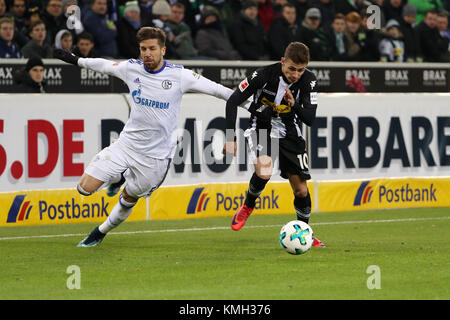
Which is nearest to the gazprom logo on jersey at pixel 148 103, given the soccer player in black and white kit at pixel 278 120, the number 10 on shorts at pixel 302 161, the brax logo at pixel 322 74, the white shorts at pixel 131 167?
the white shorts at pixel 131 167

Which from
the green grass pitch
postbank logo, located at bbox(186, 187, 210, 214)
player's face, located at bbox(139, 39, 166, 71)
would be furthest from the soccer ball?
postbank logo, located at bbox(186, 187, 210, 214)

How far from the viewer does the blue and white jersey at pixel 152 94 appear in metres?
11.4

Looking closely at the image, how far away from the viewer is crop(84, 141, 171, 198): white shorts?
11195mm

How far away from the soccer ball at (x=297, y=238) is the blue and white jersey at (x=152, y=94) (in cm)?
176

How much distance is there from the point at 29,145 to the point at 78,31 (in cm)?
368

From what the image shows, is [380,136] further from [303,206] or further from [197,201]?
[303,206]

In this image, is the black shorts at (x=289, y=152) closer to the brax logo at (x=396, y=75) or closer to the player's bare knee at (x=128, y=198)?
the player's bare knee at (x=128, y=198)

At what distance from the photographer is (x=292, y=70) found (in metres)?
11.0

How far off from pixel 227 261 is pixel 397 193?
6.83 metres

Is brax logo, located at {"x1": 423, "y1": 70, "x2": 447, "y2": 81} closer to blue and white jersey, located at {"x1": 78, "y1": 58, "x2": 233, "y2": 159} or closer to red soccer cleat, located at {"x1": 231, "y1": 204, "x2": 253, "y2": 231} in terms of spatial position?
red soccer cleat, located at {"x1": 231, "y1": 204, "x2": 253, "y2": 231}

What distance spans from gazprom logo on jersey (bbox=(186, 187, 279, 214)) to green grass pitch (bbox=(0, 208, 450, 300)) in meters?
0.57
